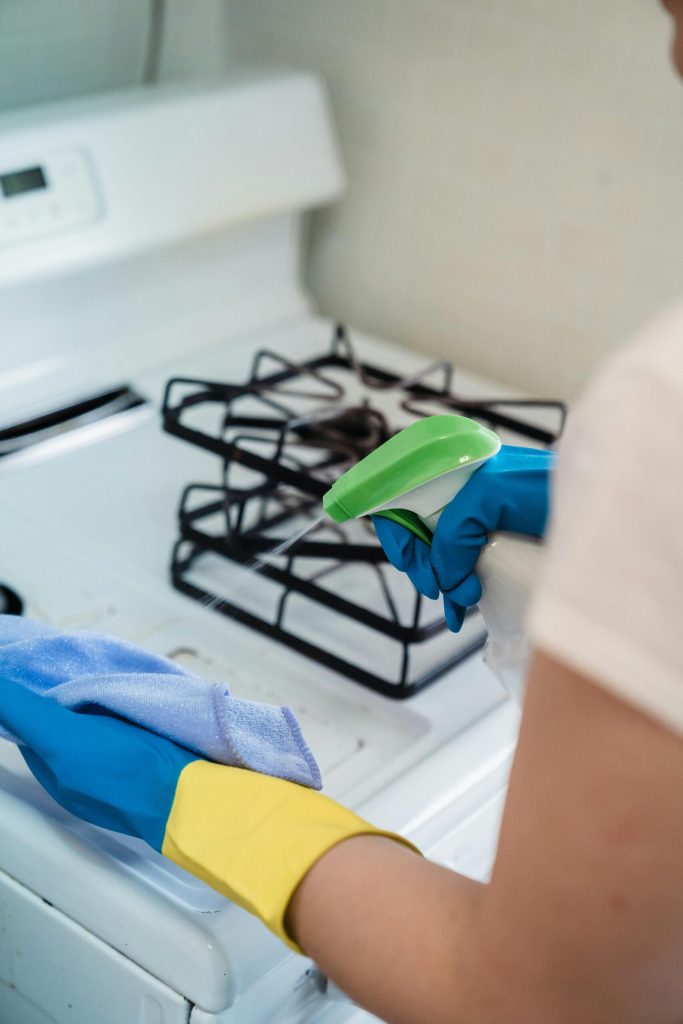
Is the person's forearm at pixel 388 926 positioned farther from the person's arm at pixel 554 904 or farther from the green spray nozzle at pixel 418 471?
the green spray nozzle at pixel 418 471

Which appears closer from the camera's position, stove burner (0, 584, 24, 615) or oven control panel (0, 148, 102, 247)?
stove burner (0, 584, 24, 615)

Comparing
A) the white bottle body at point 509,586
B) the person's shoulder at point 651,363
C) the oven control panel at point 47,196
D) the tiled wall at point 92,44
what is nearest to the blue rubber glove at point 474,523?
the white bottle body at point 509,586

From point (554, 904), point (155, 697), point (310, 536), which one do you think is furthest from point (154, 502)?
point (554, 904)

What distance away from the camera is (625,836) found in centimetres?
42

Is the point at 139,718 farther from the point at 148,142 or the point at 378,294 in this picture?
the point at 378,294

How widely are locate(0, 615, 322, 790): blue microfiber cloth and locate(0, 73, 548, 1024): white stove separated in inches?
3.1

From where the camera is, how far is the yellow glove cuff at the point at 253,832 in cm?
55

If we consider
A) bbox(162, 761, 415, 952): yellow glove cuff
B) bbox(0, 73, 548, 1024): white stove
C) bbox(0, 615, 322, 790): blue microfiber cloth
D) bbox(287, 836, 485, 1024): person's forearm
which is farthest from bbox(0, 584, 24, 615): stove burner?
bbox(287, 836, 485, 1024): person's forearm

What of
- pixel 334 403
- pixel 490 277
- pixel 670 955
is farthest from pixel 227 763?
pixel 490 277

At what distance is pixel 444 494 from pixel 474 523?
0.10ft

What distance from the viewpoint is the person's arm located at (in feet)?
1.35

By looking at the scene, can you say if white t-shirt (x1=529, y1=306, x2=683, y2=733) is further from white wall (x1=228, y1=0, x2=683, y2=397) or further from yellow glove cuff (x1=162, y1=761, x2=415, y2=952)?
white wall (x1=228, y1=0, x2=683, y2=397)

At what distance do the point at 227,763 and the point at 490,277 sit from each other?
826mm

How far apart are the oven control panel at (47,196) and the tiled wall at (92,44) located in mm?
176
